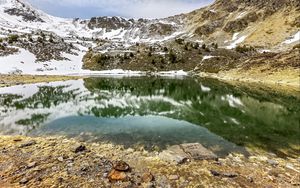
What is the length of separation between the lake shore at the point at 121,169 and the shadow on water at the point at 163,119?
279cm

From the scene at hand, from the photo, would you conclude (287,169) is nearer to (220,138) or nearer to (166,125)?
(220,138)

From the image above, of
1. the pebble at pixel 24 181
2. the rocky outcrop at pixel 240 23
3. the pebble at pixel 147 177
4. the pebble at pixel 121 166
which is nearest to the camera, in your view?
the pebble at pixel 24 181

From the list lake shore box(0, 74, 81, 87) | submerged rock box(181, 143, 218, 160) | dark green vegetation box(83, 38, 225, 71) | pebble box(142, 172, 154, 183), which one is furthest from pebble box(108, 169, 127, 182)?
dark green vegetation box(83, 38, 225, 71)

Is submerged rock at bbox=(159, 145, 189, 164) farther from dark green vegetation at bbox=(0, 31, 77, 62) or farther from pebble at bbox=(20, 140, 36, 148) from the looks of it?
dark green vegetation at bbox=(0, 31, 77, 62)

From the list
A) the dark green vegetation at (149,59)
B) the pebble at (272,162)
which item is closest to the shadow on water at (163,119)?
the pebble at (272,162)

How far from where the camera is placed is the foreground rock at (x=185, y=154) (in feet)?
59.5

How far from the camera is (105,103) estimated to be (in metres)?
40.6

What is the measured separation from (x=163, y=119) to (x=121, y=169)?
51.0 feet

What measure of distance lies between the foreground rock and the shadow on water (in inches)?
75.4

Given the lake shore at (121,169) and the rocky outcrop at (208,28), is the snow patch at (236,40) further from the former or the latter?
the lake shore at (121,169)

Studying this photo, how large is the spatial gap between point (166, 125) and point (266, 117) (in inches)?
518

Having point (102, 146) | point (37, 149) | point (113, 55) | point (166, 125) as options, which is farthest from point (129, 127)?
point (113, 55)

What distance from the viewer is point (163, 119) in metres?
30.8

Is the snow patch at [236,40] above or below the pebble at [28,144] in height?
above
